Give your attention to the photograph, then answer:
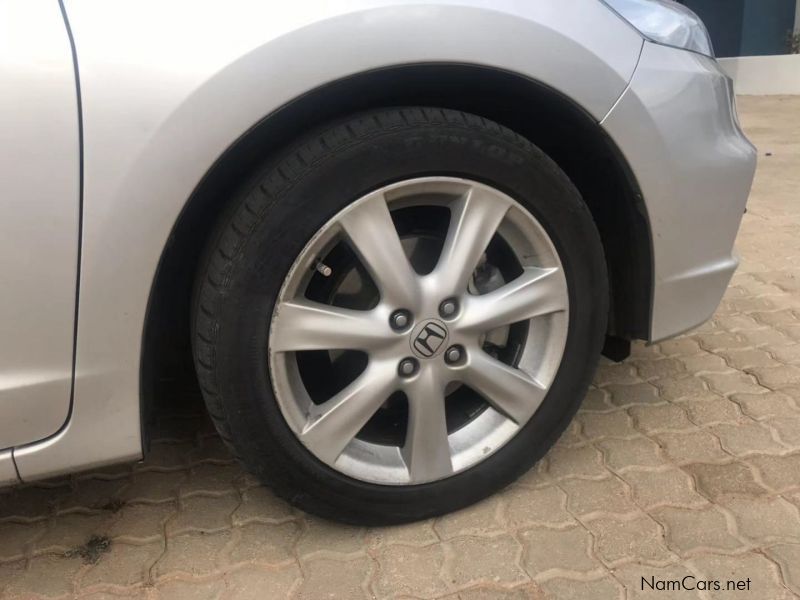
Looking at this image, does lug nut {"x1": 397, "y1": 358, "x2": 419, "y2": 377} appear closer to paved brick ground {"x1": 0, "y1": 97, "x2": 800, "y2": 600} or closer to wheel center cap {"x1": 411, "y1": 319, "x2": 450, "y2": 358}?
wheel center cap {"x1": 411, "y1": 319, "x2": 450, "y2": 358}

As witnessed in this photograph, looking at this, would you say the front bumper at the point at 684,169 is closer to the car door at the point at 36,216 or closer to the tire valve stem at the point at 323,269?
the tire valve stem at the point at 323,269

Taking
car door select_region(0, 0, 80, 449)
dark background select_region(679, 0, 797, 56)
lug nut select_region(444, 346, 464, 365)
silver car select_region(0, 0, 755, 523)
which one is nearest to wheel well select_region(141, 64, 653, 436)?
silver car select_region(0, 0, 755, 523)

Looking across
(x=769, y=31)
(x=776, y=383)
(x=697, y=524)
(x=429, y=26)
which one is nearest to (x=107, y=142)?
(x=429, y=26)

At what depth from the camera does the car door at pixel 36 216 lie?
1235 millimetres

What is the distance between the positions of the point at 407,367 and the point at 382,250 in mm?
279

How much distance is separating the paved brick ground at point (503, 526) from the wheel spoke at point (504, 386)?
28cm

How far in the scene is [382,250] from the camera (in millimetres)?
1527

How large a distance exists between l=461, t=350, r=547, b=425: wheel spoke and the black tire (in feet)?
0.45

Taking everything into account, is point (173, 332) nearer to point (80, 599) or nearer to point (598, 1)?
point (80, 599)

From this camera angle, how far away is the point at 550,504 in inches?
72.9

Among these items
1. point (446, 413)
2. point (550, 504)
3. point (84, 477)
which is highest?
point (446, 413)

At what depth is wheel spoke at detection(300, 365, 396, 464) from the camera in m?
1.60

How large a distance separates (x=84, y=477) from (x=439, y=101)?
144cm

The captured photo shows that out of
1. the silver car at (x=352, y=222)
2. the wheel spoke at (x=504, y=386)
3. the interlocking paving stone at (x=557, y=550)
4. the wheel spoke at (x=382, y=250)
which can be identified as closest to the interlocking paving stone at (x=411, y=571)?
the silver car at (x=352, y=222)
